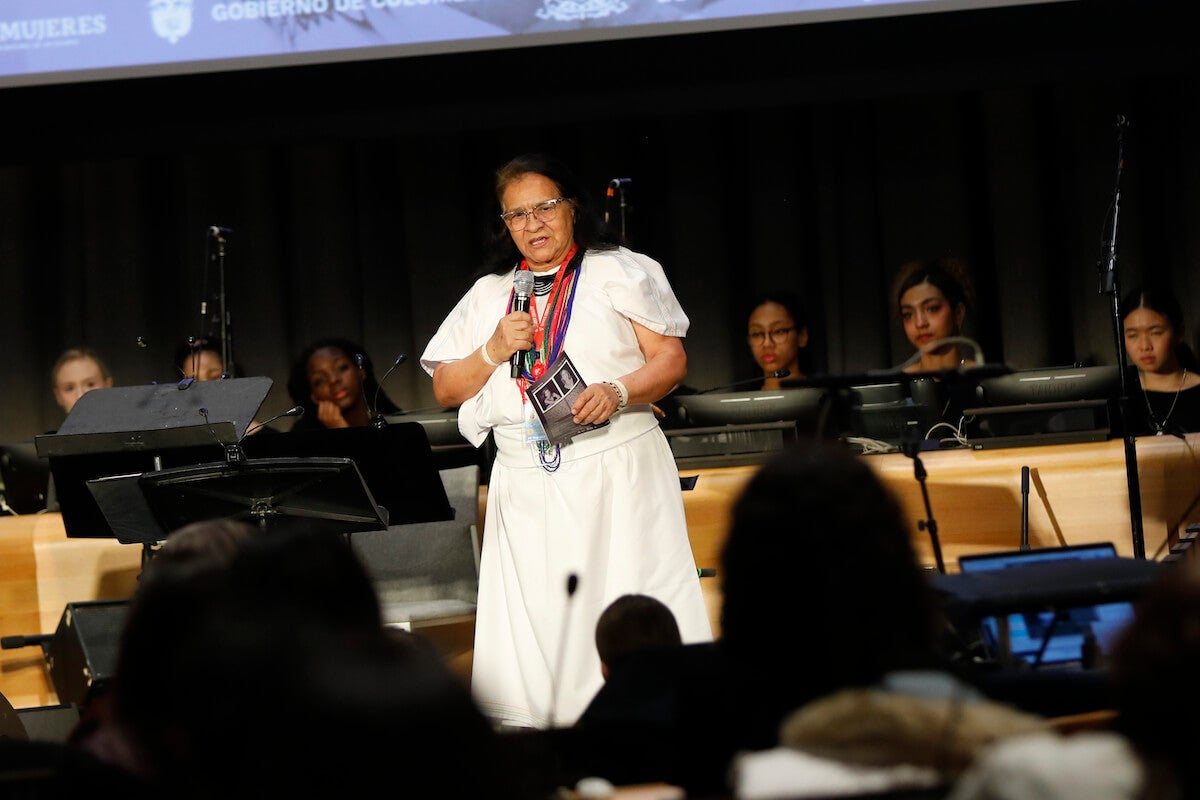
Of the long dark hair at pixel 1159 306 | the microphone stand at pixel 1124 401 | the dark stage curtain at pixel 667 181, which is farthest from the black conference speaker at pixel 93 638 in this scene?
the long dark hair at pixel 1159 306

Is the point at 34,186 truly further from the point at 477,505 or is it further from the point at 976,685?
the point at 976,685

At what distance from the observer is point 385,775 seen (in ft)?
3.27

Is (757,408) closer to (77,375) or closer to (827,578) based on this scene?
(827,578)

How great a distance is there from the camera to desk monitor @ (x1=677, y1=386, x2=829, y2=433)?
423 cm

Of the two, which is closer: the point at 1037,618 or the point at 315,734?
the point at 315,734

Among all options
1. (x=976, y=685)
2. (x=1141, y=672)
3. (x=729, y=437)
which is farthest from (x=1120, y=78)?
(x=1141, y=672)

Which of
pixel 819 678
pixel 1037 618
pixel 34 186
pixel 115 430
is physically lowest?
pixel 1037 618

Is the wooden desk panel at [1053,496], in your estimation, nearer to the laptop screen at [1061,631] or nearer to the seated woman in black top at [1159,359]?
the seated woman in black top at [1159,359]

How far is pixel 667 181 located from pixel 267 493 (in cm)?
393

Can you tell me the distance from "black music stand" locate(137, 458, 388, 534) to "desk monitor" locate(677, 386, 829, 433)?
1379mm

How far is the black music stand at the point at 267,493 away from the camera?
3.12 m

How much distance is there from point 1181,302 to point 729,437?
3.30 meters

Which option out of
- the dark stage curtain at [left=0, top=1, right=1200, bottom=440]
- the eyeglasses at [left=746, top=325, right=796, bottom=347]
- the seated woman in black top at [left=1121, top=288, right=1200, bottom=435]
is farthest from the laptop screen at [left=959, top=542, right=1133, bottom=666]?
the dark stage curtain at [left=0, top=1, right=1200, bottom=440]

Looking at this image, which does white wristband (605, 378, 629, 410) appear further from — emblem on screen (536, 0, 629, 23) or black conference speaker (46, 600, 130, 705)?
emblem on screen (536, 0, 629, 23)
